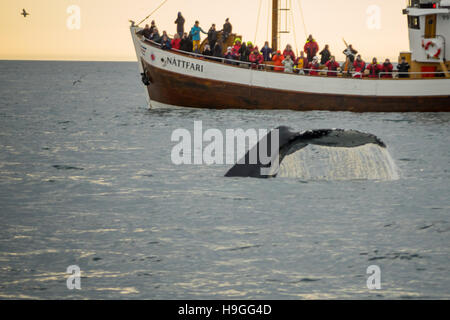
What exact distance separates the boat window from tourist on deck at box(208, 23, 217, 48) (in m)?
11.7

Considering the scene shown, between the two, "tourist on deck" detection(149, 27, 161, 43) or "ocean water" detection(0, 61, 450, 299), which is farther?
"tourist on deck" detection(149, 27, 161, 43)

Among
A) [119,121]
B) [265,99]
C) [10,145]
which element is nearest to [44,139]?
[10,145]

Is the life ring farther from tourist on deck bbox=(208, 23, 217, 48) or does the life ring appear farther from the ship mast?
tourist on deck bbox=(208, 23, 217, 48)

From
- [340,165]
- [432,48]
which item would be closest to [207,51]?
[432,48]

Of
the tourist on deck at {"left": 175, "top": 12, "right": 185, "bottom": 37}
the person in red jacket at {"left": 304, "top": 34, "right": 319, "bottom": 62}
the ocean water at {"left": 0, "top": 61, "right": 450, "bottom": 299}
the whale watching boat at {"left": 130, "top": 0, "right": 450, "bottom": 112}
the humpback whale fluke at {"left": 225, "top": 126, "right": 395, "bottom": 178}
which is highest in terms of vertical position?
the tourist on deck at {"left": 175, "top": 12, "right": 185, "bottom": 37}

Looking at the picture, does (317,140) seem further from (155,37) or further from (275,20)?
(275,20)

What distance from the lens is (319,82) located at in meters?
40.8

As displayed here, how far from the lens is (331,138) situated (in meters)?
11.7

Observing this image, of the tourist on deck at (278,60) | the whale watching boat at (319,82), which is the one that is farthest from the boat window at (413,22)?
the tourist on deck at (278,60)

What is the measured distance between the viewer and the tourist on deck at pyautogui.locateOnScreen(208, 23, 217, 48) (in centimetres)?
3991

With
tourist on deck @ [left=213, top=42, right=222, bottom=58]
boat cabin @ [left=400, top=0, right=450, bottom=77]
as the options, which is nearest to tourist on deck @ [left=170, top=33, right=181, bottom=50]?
tourist on deck @ [left=213, top=42, right=222, bottom=58]

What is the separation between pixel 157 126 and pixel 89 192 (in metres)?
19.4

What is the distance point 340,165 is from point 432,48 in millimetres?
19188
